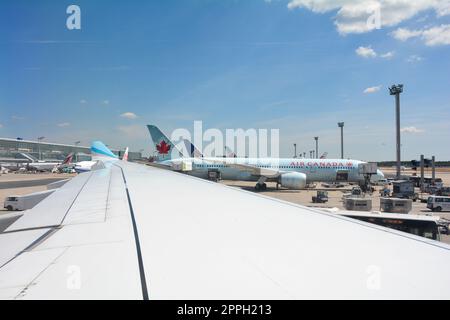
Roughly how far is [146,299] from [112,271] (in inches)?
17.7

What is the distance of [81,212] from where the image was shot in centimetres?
392

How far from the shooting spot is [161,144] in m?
38.1

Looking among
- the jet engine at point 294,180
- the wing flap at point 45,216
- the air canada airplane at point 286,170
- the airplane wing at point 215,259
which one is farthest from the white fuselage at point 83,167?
the jet engine at point 294,180

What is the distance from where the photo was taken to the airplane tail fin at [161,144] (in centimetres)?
3775

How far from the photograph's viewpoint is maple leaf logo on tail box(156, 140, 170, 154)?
3788 centimetres

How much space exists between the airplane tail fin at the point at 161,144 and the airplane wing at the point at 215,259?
114ft

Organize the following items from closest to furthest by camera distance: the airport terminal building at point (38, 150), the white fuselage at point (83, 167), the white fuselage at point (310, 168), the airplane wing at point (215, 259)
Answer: the airplane wing at point (215, 259) → the white fuselage at point (83, 167) → the white fuselage at point (310, 168) → the airport terminal building at point (38, 150)

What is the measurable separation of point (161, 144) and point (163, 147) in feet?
1.60

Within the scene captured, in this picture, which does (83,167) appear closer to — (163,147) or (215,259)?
(163,147)

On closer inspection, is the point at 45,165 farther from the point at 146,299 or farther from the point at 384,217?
the point at 146,299

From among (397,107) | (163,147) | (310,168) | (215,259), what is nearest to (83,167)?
(163,147)

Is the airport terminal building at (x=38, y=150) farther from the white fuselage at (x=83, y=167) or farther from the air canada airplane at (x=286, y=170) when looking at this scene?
the air canada airplane at (x=286, y=170)

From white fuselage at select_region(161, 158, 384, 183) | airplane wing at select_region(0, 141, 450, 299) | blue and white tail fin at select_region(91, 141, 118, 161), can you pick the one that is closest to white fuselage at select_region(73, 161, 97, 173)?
blue and white tail fin at select_region(91, 141, 118, 161)
